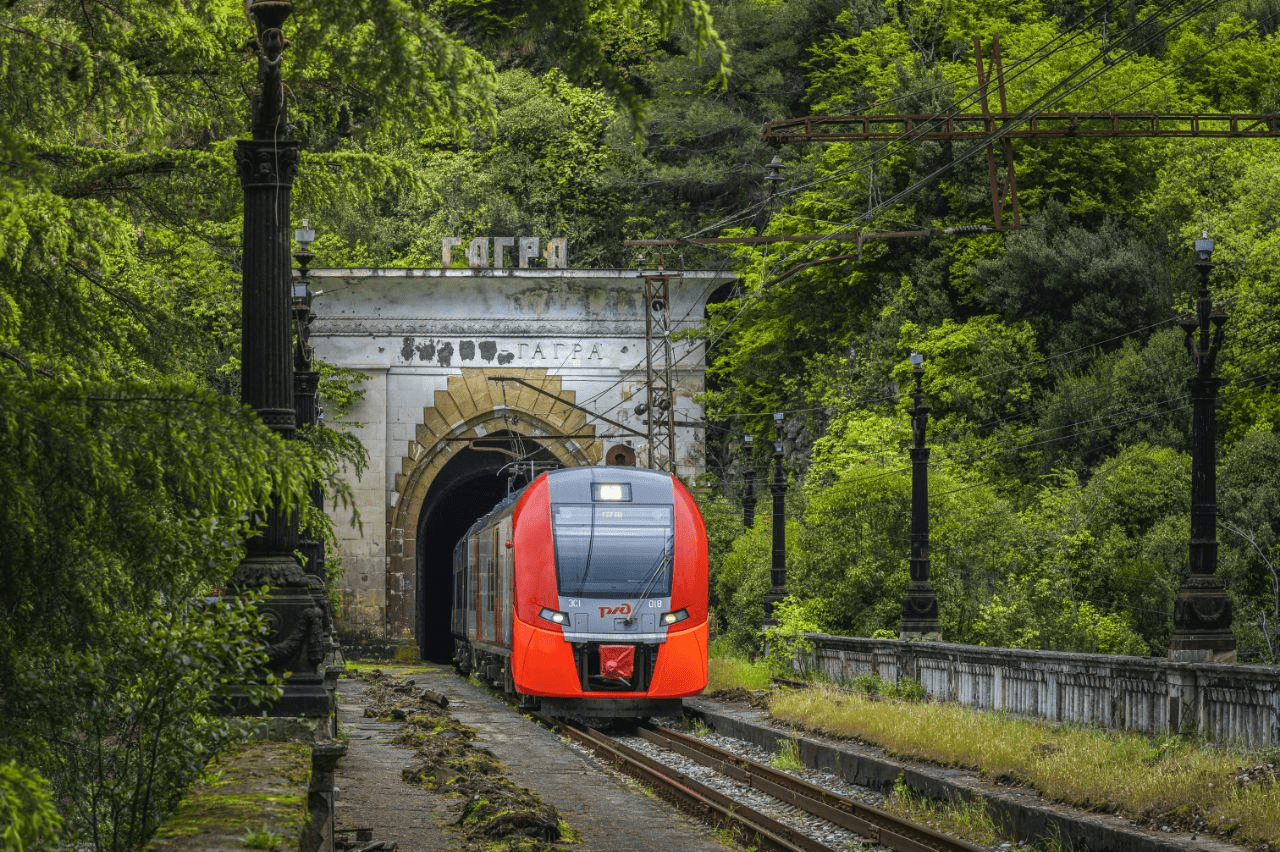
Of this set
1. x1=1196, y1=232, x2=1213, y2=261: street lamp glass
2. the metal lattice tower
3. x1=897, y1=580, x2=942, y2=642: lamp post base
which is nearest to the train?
x1=897, y1=580, x2=942, y2=642: lamp post base

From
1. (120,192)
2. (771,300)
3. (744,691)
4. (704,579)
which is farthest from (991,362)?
(120,192)

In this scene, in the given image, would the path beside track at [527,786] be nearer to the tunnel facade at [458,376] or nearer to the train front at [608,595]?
the train front at [608,595]

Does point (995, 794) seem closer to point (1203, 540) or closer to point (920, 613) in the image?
point (1203, 540)

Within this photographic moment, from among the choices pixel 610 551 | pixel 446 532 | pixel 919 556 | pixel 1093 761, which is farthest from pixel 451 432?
pixel 1093 761

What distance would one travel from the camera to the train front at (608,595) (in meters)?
21.7

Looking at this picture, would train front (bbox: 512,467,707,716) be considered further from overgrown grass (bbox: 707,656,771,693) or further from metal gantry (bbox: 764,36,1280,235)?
metal gantry (bbox: 764,36,1280,235)

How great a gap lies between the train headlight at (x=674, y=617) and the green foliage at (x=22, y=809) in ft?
57.0

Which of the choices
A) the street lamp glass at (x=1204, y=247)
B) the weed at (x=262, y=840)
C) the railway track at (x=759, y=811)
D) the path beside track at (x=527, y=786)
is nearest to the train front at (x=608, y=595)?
the path beside track at (x=527, y=786)

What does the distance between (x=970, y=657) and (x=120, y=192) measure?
36.3ft

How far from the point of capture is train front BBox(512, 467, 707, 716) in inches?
856

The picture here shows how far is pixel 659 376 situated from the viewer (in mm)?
37250

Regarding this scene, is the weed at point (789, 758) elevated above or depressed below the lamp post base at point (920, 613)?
below

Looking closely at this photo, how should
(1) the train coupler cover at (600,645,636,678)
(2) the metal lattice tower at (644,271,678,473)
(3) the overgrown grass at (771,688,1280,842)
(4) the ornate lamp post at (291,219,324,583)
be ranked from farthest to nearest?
(2) the metal lattice tower at (644,271,678,473), (1) the train coupler cover at (600,645,636,678), (4) the ornate lamp post at (291,219,324,583), (3) the overgrown grass at (771,688,1280,842)

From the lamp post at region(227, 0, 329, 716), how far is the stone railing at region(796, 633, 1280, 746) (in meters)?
7.41
